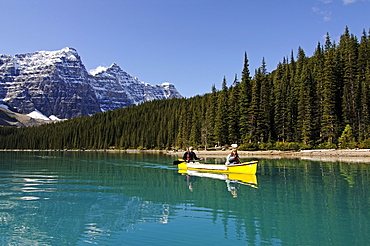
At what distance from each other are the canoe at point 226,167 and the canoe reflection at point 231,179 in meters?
0.37

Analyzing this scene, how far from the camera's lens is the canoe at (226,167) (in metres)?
25.5

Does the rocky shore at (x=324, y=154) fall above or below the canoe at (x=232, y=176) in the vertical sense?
above

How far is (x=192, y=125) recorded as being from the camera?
346ft

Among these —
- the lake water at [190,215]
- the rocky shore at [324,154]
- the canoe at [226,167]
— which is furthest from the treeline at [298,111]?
the lake water at [190,215]

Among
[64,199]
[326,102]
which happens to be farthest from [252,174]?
[326,102]

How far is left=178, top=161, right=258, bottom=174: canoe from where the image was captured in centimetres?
2552

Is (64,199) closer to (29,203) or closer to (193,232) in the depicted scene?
(29,203)

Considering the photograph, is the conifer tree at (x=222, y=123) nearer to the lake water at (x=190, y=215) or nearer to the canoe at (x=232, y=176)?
the canoe at (x=232, y=176)

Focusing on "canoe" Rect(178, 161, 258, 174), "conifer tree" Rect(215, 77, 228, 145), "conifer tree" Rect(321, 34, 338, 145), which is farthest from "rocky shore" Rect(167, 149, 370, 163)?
"canoe" Rect(178, 161, 258, 174)

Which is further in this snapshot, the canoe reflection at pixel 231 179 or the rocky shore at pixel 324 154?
the rocky shore at pixel 324 154

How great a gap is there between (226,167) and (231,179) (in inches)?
94.7

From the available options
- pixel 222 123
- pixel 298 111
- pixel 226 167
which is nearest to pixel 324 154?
pixel 298 111

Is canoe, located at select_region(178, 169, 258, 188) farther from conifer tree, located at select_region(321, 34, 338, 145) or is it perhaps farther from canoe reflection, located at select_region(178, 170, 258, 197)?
conifer tree, located at select_region(321, 34, 338, 145)

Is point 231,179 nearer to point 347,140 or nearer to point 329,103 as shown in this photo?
point 347,140
